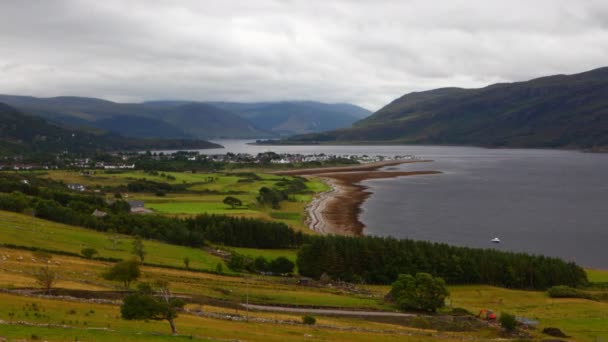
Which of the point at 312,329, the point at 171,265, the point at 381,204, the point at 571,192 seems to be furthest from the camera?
the point at 571,192

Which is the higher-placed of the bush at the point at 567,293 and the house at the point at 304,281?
the bush at the point at 567,293

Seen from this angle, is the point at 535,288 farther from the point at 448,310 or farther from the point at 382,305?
the point at 382,305

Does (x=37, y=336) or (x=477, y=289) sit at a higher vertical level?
(x=37, y=336)

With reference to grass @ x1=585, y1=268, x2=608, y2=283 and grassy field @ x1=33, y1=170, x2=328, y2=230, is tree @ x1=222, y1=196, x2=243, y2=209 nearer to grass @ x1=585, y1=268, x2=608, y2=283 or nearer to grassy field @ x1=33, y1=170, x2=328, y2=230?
grassy field @ x1=33, y1=170, x2=328, y2=230

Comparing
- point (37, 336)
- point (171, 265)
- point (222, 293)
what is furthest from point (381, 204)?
point (37, 336)

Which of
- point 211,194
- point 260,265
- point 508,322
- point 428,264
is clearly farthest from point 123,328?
point 211,194

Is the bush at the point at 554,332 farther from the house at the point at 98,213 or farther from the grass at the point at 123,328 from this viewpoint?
the house at the point at 98,213

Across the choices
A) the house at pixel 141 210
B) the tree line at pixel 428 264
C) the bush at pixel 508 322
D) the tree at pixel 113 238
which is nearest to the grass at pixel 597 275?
the tree line at pixel 428 264
